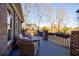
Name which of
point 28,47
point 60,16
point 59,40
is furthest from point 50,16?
point 28,47

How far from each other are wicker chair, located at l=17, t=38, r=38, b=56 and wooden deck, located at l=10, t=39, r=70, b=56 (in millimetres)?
141

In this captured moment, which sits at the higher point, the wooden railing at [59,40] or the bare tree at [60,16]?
the bare tree at [60,16]

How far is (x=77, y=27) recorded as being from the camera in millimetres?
4836

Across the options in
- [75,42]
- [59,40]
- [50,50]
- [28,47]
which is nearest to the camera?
[75,42]

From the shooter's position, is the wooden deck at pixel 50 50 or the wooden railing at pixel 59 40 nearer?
the wooden deck at pixel 50 50

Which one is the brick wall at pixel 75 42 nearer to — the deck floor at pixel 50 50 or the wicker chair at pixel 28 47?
the deck floor at pixel 50 50

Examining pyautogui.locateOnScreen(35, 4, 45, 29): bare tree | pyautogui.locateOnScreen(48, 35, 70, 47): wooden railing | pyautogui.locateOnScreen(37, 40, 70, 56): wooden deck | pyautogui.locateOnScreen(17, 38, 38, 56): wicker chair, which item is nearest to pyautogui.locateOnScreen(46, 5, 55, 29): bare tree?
pyautogui.locateOnScreen(35, 4, 45, 29): bare tree

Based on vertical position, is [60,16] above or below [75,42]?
above

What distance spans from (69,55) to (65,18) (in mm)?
910

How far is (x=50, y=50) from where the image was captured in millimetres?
5055

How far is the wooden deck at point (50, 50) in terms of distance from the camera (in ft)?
16.1

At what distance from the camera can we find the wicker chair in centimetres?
500

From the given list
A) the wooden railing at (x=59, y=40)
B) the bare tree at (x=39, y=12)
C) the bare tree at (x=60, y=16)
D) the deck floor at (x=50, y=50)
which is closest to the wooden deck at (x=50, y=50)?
the deck floor at (x=50, y=50)

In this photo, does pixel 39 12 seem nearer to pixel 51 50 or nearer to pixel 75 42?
pixel 51 50
